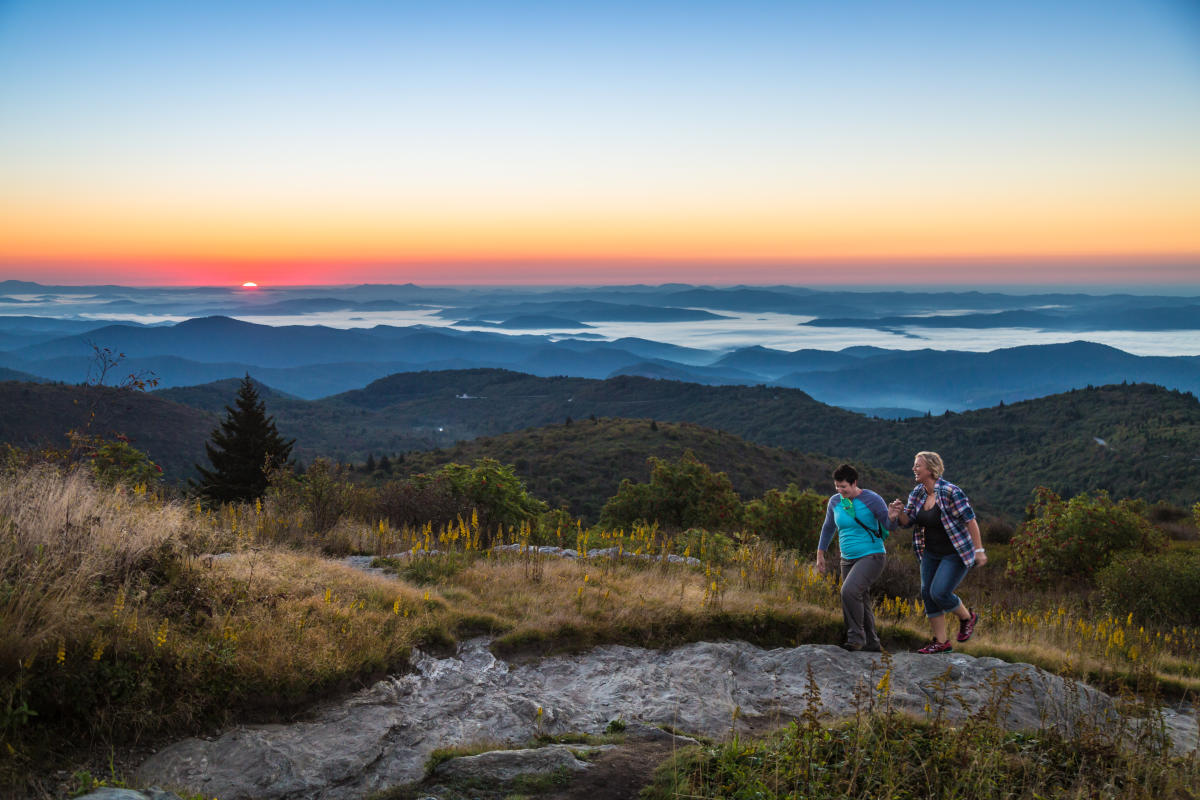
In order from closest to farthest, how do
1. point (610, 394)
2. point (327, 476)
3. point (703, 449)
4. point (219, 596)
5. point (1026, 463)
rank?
1. point (219, 596)
2. point (327, 476)
3. point (703, 449)
4. point (1026, 463)
5. point (610, 394)

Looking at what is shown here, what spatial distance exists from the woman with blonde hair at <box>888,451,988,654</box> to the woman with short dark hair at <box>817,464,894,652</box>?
0.67 feet

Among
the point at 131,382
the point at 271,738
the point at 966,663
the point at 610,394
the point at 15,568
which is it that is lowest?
the point at 610,394

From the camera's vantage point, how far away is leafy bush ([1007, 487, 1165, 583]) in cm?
1459

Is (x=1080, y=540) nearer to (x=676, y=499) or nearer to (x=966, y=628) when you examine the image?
(x=676, y=499)

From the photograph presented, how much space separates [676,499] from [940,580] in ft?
39.2

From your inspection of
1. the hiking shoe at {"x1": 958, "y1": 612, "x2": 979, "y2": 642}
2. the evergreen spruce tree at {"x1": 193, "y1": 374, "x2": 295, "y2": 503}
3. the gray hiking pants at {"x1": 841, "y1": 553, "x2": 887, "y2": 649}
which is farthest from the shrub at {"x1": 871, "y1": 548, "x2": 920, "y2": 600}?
the evergreen spruce tree at {"x1": 193, "y1": 374, "x2": 295, "y2": 503}

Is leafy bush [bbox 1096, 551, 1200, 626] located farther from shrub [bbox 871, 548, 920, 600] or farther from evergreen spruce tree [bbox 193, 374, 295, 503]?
evergreen spruce tree [bbox 193, 374, 295, 503]

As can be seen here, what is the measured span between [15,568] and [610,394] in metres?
130

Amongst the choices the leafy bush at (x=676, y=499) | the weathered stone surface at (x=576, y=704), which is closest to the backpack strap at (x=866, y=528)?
the weathered stone surface at (x=576, y=704)

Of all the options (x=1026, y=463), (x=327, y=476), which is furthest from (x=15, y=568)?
(x=1026, y=463)

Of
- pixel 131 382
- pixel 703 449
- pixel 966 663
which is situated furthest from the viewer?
pixel 703 449

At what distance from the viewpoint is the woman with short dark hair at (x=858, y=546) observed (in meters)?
6.09

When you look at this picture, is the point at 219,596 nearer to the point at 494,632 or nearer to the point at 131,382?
the point at 494,632

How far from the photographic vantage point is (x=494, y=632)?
609 cm
